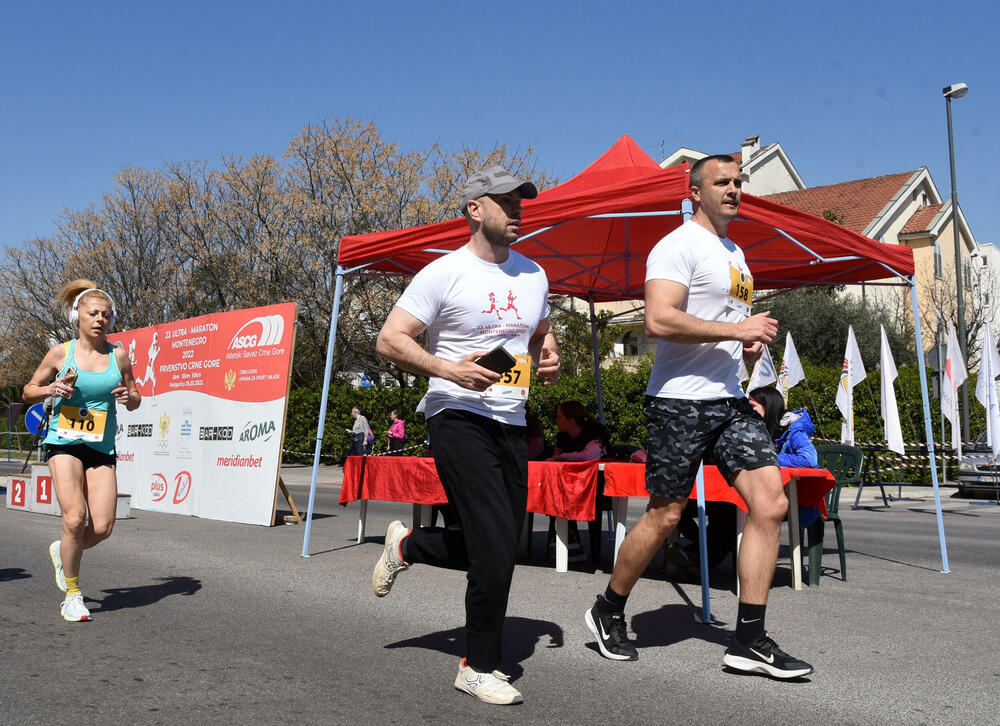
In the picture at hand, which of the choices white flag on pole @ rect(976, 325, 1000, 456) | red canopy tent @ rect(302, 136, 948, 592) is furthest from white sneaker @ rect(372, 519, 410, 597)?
white flag on pole @ rect(976, 325, 1000, 456)

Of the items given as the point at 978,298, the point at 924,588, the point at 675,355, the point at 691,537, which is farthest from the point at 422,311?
the point at 978,298

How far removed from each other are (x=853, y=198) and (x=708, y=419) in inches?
1700

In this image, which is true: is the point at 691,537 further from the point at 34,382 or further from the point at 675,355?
the point at 34,382

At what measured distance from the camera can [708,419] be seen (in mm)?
4246

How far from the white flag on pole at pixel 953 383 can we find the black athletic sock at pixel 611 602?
14.8 m

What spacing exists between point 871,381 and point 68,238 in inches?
1169

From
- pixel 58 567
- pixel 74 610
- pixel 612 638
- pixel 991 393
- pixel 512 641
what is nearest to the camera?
pixel 612 638

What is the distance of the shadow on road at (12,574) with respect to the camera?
7.00 meters

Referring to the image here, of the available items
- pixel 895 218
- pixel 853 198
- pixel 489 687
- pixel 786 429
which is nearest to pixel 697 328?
pixel 489 687

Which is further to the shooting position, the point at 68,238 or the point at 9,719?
the point at 68,238

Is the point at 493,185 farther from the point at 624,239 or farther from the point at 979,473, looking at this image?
the point at 979,473

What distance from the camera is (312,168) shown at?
28.8 metres

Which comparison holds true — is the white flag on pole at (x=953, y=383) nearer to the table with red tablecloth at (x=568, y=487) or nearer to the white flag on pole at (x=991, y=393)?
the white flag on pole at (x=991, y=393)

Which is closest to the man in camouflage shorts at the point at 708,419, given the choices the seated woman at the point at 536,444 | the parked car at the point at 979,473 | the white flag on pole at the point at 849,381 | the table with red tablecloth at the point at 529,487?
the table with red tablecloth at the point at 529,487
